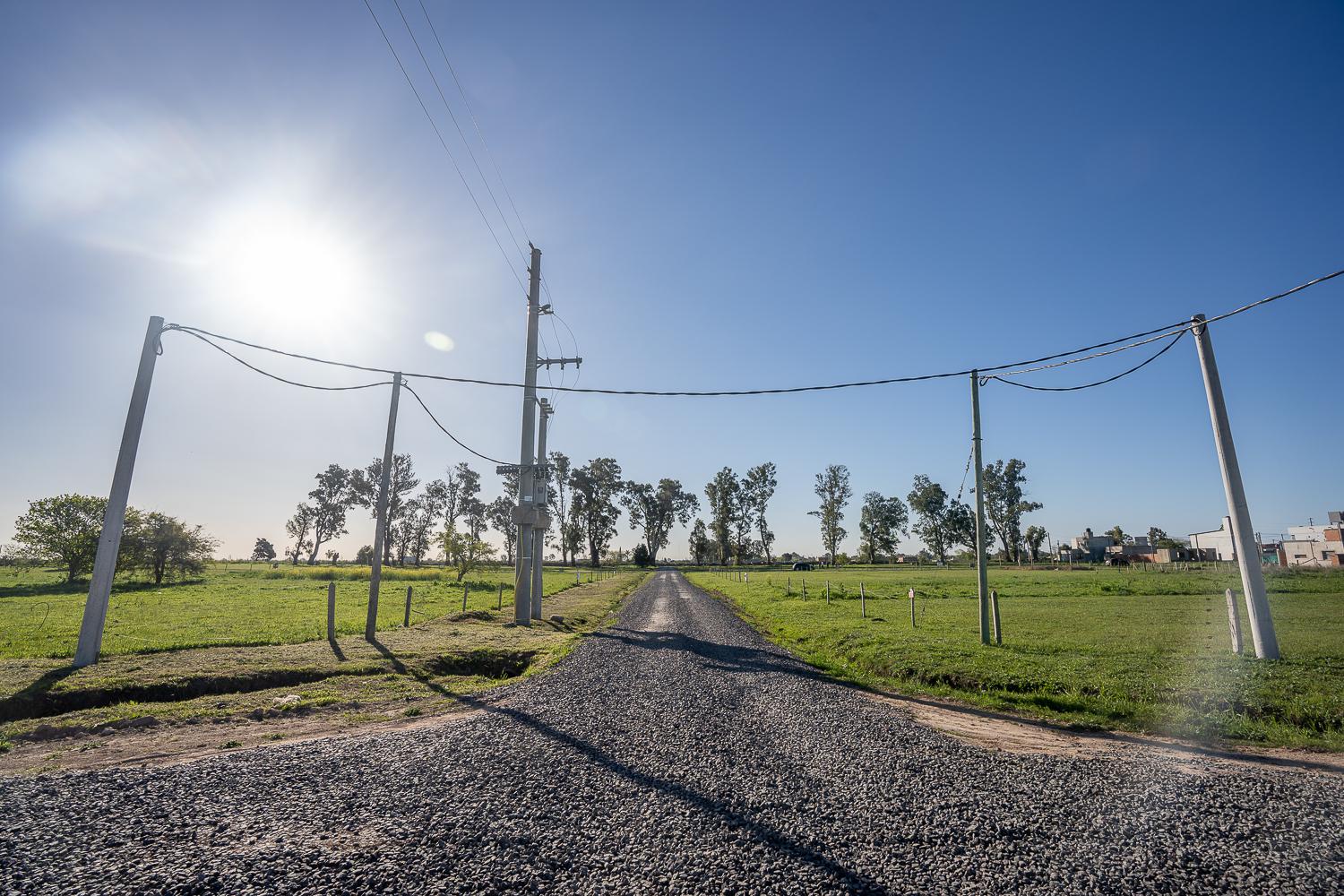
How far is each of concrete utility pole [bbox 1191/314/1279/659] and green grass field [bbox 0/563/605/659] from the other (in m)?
22.0

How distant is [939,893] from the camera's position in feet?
13.2

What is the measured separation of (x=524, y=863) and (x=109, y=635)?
18.5m

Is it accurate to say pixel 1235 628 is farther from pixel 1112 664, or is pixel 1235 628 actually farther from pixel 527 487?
pixel 527 487

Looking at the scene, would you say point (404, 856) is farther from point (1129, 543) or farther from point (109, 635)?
point (1129, 543)

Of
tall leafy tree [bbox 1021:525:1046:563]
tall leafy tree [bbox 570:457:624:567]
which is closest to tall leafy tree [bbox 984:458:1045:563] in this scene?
tall leafy tree [bbox 1021:525:1046:563]

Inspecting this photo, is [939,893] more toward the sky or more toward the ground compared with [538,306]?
more toward the ground

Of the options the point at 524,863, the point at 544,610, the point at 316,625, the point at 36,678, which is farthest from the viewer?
the point at 544,610

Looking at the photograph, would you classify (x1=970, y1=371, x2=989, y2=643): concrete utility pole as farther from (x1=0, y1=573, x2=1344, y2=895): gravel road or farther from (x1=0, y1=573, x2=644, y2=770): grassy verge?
(x1=0, y1=573, x2=644, y2=770): grassy verge

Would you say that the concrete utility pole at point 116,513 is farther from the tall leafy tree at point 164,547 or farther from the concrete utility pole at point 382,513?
the tall leafy tree at point 164,547

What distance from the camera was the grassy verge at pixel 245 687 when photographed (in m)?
8.16

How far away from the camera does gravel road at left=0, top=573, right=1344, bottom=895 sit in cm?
421

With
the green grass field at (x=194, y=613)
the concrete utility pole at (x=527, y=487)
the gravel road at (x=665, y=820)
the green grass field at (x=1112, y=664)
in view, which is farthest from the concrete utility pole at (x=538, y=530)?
the gravel road at (x=665, y=820)

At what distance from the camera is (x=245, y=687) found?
11.2 metres

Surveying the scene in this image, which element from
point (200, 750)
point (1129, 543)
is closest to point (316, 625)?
point (200, 750)
